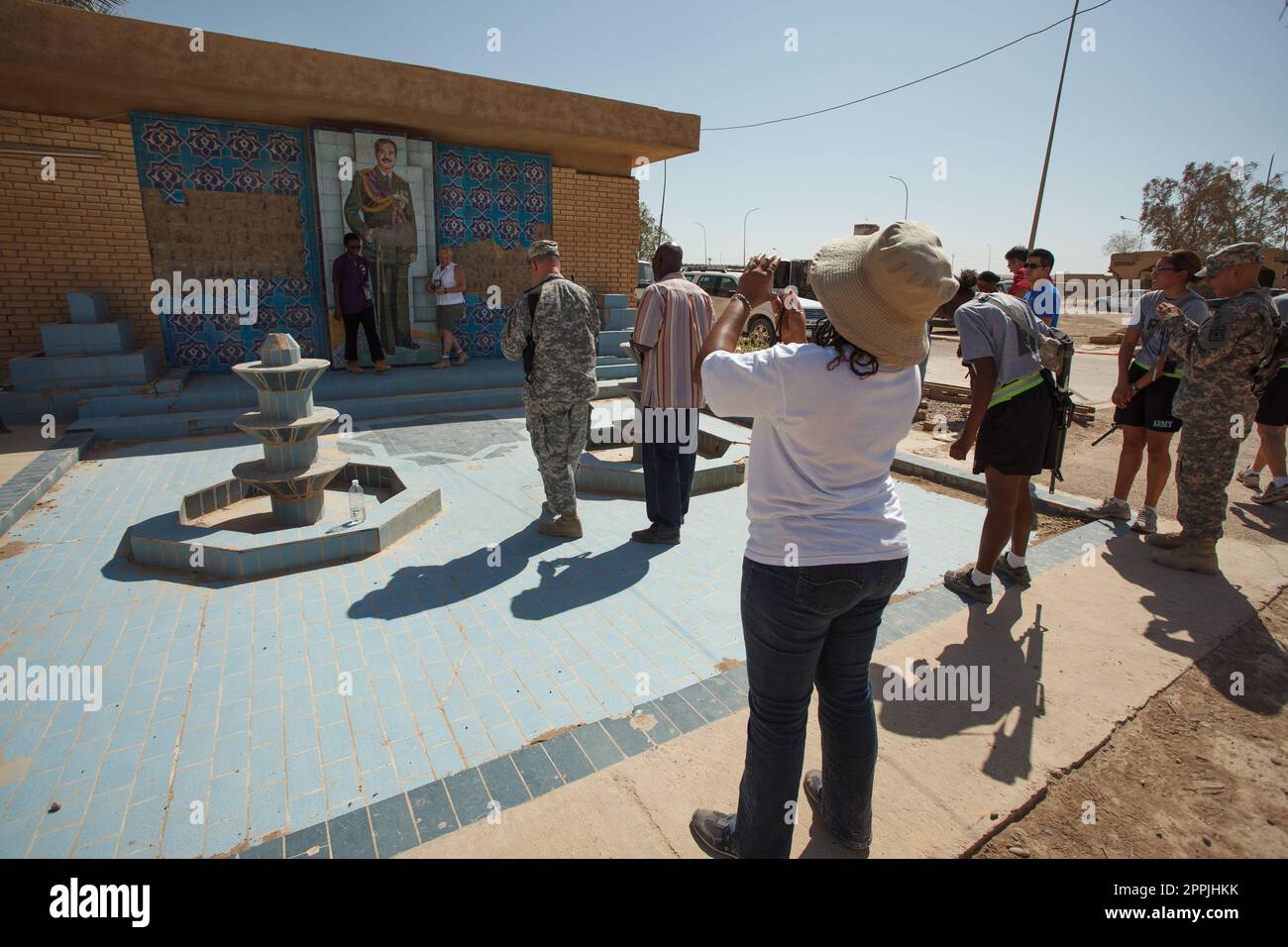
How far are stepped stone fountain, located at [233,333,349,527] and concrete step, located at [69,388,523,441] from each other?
8.05ft

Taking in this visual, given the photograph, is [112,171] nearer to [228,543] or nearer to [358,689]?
[228,543]

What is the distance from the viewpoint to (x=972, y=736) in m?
2.73

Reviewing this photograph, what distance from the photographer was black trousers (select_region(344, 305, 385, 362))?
9.05m

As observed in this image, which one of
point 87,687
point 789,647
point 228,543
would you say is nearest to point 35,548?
point 228,543

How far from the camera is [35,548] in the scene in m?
4.37

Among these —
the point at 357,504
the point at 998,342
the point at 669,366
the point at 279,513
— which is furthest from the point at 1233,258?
the point at 279,513

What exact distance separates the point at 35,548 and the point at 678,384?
4343mm

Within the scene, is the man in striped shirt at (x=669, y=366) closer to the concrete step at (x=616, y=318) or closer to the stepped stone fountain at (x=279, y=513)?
the stepped stone fountain at (x=279, y=513)

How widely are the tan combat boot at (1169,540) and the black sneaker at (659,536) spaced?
3.35m

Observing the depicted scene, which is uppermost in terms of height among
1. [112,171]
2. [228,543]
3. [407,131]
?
[407,131]

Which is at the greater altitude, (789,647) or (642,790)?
(789,647)

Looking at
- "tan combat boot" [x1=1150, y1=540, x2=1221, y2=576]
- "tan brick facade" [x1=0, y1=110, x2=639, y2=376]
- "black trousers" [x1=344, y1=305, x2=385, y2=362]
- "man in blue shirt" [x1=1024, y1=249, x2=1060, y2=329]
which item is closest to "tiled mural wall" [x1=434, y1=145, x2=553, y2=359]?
"black trousers" [x1=344, y1=305, x2=385, y2=362]

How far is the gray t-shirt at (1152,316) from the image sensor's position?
458cm

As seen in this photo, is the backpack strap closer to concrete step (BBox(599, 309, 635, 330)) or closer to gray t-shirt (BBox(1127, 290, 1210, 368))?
gray t-shirt (BBox(1127, 290, 1210, 368))
